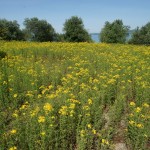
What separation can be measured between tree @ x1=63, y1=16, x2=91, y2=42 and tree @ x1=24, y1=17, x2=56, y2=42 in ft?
33.8

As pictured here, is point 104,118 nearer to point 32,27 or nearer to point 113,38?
point 113,38

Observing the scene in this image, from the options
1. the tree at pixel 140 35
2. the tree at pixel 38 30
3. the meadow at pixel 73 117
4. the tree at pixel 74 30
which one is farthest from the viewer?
the tree at pixel 38 30

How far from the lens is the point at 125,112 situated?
7.17 meters

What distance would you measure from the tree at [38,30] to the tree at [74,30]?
10.3m

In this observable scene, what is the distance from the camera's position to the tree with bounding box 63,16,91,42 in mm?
47125

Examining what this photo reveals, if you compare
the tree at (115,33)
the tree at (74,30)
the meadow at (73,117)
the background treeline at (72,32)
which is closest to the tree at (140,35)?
the background treeline at (72,32)

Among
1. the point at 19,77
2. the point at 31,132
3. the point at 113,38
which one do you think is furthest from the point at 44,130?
the point at 113,38

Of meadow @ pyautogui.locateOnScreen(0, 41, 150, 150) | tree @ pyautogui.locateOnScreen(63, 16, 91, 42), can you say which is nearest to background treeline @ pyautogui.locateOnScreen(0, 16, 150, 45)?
tree @ pyautogui.locateOnScreen(63, 16, 91, 42)

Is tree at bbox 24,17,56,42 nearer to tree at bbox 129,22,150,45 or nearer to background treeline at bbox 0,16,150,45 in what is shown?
background treeline at bbox 0,16,150,45

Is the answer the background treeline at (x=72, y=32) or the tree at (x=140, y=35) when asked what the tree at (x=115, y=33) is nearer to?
the background treeline at (x=72, y=32)

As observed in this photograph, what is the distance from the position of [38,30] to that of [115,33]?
18.1 m

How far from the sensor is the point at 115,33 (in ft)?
160

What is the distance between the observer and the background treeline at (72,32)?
4769cm

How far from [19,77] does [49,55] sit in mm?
6307
